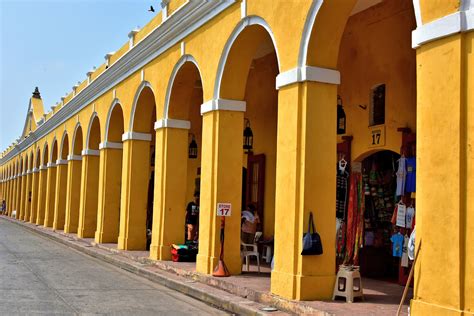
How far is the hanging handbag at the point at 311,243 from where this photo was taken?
27.3 ft

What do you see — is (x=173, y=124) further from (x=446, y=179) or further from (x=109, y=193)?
(x=446, y=179)

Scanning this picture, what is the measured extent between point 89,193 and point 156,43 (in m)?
8.94

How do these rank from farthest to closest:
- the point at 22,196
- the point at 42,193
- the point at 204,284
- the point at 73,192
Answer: the point at 22,196 → the point at 42,193 → the point at 73,192 → the point at 204,284

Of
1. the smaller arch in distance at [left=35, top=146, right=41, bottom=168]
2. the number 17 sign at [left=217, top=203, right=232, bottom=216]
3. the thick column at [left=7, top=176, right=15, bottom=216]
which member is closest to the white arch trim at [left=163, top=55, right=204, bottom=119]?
the number 17 sign at [left=217, top=203, right=232, bottom=216]

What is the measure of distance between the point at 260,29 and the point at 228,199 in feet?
10.9

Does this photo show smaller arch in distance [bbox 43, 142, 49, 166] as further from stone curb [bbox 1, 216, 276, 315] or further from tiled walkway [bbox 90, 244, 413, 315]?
tiled walkway [bbox 90, 244, 413, 315]

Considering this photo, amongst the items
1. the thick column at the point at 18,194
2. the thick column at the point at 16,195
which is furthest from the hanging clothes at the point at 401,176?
the thick column at the point at 16,195

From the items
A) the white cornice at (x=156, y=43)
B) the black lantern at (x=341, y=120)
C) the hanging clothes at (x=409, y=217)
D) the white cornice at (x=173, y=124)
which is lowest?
the hanging clothes at (x=409, y=217)

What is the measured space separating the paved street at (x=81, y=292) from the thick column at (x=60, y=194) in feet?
43.8

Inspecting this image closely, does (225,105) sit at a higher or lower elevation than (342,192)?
higher

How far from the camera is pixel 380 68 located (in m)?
11.2

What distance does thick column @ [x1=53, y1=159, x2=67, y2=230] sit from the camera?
2822 cm

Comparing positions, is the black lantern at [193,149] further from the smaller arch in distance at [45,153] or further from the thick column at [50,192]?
the smaller arch in distance at [45,153]

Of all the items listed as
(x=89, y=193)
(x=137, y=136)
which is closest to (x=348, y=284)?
(x=137, y=136)
